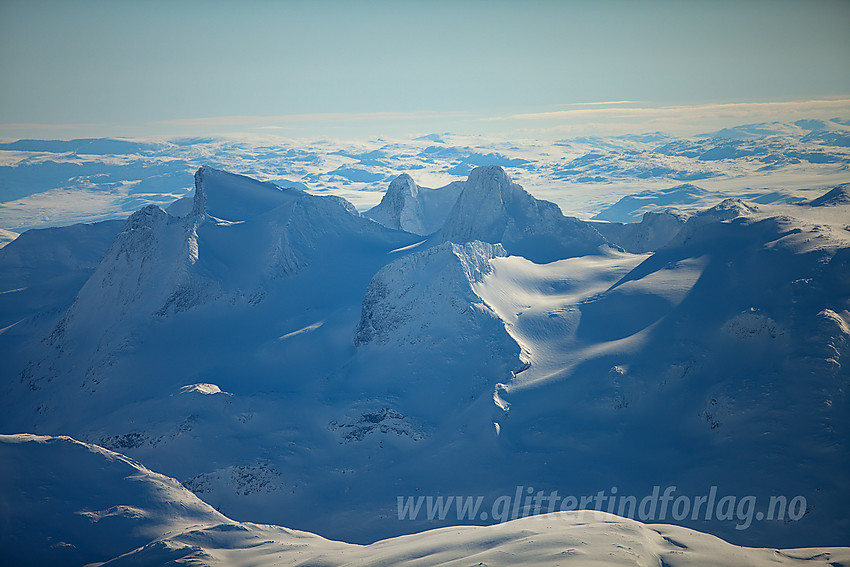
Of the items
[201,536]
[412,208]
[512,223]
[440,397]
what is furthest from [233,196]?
[201,536]

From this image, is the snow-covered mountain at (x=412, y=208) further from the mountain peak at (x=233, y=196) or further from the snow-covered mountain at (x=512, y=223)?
the mountain peak at (x=233, y=196)

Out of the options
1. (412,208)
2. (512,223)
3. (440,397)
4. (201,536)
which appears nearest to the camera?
(201,536)

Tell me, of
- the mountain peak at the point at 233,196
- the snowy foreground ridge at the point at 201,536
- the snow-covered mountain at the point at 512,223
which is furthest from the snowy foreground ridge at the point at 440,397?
the mountain peak at the point at 233,196

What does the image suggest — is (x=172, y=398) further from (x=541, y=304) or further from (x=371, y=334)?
(x=541, y=304)

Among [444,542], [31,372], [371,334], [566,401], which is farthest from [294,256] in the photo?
[444,542]

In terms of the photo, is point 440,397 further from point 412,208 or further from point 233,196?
point 412,208
